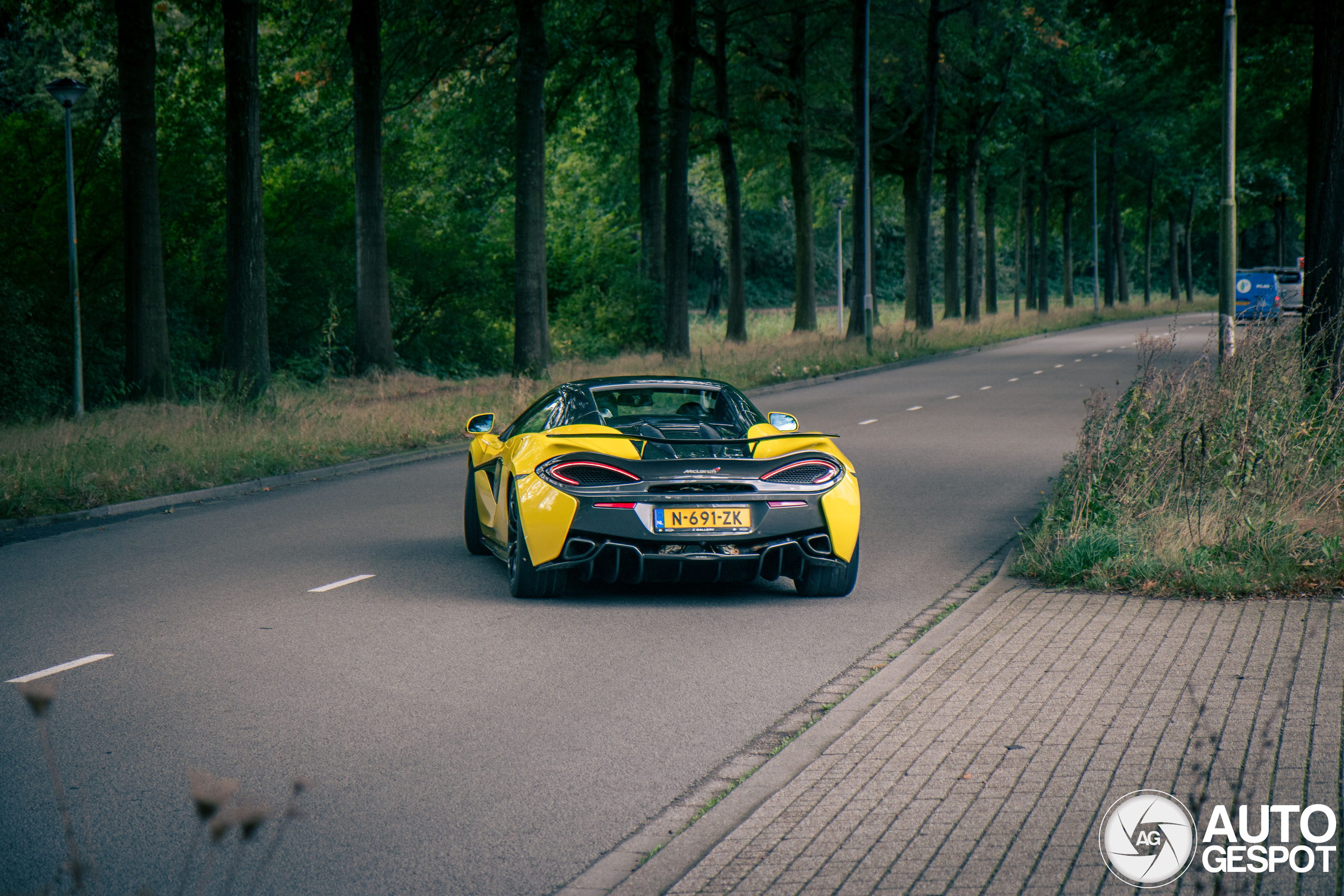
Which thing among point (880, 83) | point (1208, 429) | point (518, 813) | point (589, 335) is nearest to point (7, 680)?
point (518, 813)

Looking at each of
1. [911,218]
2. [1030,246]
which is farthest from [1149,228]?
[911,218]

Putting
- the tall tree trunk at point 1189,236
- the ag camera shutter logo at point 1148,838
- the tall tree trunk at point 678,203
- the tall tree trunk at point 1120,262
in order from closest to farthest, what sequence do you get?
the ag camera shutter logo at point 1148,838 → the tall tree trunk at point 678,203 → the tall tree trunk at point 1120,262 → the tall tree trunk at point 1189,236

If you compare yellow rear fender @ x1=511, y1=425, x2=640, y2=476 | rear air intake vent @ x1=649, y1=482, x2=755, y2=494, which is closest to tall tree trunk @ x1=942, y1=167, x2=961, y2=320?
yellow rear fender @ x1=511, y1=425, x2=640, y2=476

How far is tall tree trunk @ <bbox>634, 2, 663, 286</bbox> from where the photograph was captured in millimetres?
31141

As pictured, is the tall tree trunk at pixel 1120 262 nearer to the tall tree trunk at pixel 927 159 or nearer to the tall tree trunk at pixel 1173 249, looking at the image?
the tall tree trunk at pixel 1173 249

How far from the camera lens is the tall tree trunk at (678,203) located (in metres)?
30.5

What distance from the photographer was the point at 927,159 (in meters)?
41.1

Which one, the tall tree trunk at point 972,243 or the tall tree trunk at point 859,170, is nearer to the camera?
the tall tree trunk at point 859,170

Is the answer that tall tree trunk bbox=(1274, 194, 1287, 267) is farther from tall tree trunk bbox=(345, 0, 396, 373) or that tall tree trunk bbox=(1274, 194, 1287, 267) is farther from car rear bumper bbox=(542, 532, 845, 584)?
car rear bumper bbox=(542, 532, 845, 584)

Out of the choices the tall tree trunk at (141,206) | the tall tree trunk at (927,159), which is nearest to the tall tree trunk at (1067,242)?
the tall tree trunk at (927,159)

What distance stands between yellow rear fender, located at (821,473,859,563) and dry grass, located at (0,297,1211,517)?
8.17 m

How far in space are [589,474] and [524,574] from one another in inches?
32.7

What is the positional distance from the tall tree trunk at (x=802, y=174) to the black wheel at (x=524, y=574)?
96.6ft

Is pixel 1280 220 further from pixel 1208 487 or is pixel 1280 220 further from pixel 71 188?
pixel 1208 487
